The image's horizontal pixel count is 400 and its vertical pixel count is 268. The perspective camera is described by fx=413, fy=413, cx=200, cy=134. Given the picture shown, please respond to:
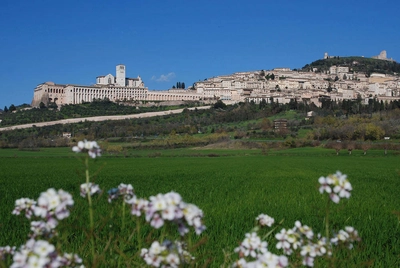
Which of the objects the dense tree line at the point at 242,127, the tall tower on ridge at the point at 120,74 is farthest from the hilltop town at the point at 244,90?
the dense tree line at the point at 242,127

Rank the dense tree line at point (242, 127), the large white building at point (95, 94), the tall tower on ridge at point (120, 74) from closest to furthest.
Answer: the dense tree line at point (242, 127), the large white building at point (95, 94), the tall tower on ridge at point (120, 74)

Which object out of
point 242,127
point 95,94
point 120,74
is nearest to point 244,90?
point 120,74

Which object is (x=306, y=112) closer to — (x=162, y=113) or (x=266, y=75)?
(x=162, y=113)

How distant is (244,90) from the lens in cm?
15862

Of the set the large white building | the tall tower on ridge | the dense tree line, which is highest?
the tall tower on ridge

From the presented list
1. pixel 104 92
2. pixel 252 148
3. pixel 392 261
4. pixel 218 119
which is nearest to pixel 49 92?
pixel 104 92

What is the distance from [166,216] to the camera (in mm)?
1610

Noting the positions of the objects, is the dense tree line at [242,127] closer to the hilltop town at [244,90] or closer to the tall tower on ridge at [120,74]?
the hilltop town at [244,90]

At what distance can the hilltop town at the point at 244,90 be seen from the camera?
460ft

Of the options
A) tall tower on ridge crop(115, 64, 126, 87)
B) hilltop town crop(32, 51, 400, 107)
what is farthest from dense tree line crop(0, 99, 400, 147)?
tall tower on ridge crop(115, 64, 126, 87)

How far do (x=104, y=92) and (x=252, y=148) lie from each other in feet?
328

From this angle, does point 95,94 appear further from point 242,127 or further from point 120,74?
point 242,127

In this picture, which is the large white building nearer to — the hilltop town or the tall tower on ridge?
the hilltop town

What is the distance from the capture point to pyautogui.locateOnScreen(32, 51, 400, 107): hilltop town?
140 meters
